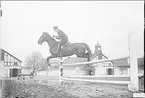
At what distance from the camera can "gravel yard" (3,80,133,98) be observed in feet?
8.24

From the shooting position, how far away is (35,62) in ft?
14.1

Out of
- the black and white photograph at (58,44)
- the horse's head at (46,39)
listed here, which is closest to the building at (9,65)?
the black and white photograph at (58,44)

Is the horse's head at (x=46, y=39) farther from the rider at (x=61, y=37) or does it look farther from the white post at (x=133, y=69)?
the white post at (x=133, y=69)

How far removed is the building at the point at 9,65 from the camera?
3.55 metres

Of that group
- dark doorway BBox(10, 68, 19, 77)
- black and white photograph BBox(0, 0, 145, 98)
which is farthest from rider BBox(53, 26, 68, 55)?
dark doorway BBox(10, 68, 19, 77)

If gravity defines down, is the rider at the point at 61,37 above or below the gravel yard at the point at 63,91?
above

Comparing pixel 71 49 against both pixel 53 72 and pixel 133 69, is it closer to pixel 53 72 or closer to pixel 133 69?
pixel 53 72

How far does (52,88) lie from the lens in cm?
322

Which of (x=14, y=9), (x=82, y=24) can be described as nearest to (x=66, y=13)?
(x=82, y=24)

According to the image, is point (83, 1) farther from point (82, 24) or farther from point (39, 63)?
point (39, 63)

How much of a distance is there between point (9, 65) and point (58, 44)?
1171 millimetres

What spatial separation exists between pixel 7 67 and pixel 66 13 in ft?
5.76

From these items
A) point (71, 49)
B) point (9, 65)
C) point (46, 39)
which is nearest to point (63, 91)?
point (71, 49)

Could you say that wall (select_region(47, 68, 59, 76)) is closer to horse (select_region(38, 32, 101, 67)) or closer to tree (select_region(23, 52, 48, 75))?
tree (select_region(23, 52, 48, 75))
